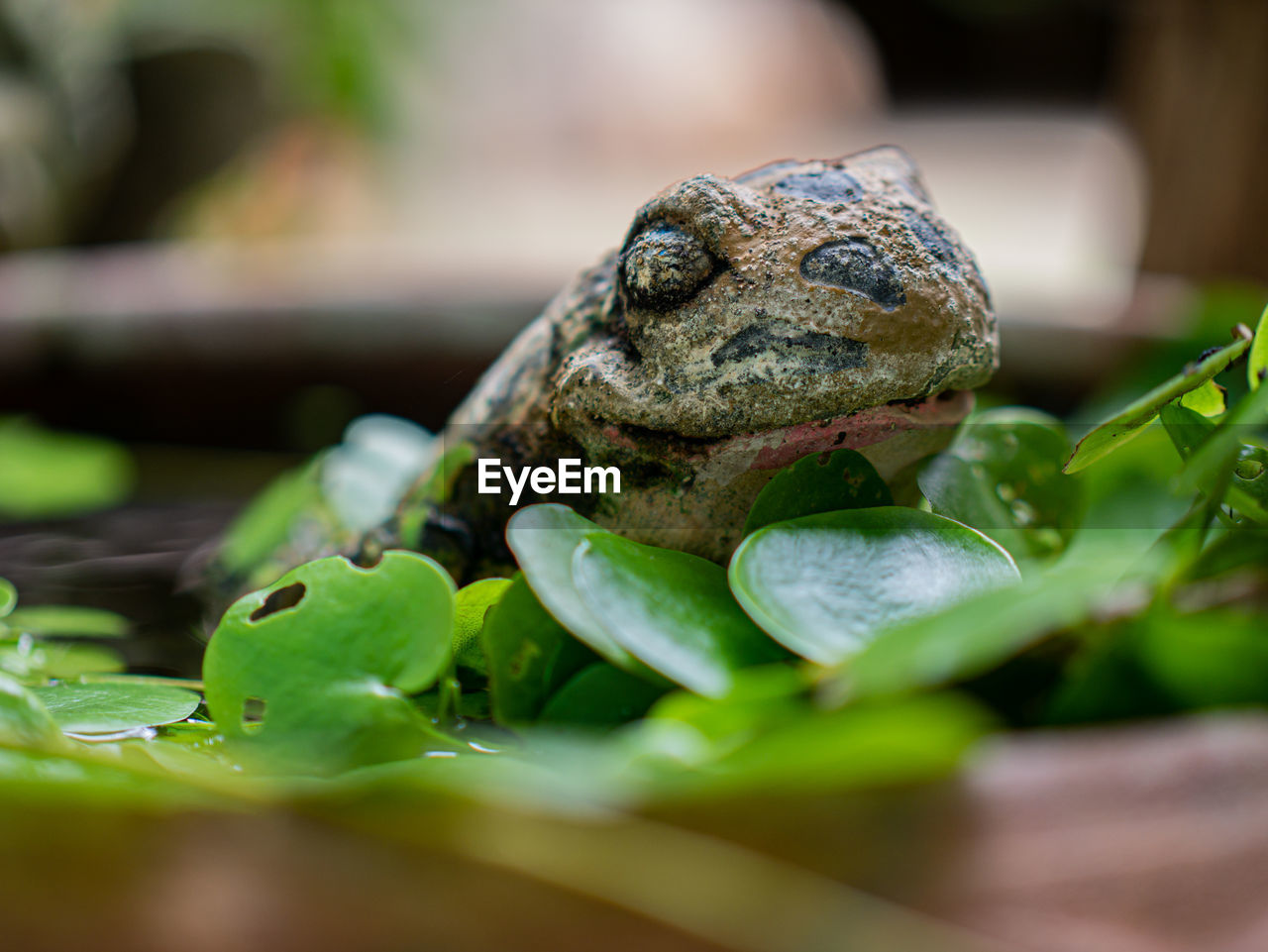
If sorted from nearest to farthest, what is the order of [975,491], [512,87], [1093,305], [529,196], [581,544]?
[581,544] → [975,491] → [1093,305] → [529,196] → [512,87]

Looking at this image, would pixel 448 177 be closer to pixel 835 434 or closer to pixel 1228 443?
pixel 835 434

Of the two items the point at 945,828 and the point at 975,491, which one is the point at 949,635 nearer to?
the point at 945,828

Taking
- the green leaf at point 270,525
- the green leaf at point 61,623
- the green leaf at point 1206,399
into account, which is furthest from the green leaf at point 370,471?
the green leaf at point 1206,399

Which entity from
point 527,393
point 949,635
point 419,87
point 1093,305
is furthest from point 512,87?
point 949,635

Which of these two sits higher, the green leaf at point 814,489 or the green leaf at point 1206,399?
the green leaf at point 1206,399

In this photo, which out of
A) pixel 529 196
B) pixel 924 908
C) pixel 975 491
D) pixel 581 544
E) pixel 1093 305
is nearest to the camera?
pixel 924 908

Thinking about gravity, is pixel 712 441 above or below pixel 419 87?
below

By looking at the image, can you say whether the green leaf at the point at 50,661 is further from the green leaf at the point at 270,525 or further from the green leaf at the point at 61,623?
the green leaf at the point at 270,525
